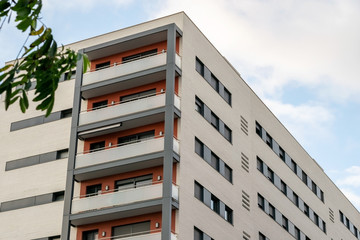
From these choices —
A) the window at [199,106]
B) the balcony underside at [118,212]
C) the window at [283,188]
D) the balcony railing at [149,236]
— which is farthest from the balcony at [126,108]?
the window at [283,188]

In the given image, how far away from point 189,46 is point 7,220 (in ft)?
55.4

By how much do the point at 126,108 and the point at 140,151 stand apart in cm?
357

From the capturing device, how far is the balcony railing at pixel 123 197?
133 ft

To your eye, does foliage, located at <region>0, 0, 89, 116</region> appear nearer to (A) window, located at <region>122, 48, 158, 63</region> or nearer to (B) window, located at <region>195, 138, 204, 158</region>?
→ (B) window, located at <region>195, 138, 204, 158</region>

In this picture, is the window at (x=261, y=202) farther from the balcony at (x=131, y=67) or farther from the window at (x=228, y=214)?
the balcony at (x=131, y=67)

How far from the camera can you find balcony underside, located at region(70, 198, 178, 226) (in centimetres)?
4009

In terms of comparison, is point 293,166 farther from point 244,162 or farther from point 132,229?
point 132,229

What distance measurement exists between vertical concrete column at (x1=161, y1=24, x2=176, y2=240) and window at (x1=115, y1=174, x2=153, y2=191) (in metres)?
1.83

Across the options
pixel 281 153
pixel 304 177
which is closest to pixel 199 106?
pixel 281 153

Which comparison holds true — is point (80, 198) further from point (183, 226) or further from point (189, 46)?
point (189, 46)

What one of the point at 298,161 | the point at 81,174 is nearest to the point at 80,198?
the point at 81,174

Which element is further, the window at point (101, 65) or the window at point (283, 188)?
the window at point (283, 188)

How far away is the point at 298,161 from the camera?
64.7 metres

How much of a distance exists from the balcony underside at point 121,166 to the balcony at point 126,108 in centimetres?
344
